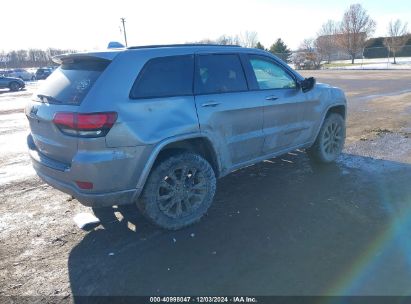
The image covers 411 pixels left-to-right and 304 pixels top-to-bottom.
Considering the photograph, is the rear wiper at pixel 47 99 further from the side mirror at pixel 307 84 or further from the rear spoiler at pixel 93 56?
the side mirror at pixel 307 84

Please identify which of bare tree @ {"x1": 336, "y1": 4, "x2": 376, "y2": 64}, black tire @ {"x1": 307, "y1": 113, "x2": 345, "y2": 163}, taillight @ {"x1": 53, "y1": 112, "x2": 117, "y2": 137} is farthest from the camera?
bare tree @ {"x1": 336, "y1": 4, "x2": 376, "y2": 64}

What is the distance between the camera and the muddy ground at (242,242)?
300 centimetres

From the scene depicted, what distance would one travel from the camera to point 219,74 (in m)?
4.17

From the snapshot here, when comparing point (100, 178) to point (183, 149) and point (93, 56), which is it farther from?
point (93, 56)

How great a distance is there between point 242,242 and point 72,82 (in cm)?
233

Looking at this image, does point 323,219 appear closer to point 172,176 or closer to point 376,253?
point 376,253

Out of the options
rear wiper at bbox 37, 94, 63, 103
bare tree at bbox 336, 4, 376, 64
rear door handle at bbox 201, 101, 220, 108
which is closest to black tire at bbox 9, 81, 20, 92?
rear wiper at bbox 37, 94, 63, 103

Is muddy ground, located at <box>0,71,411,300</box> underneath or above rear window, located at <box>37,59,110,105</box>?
underneath

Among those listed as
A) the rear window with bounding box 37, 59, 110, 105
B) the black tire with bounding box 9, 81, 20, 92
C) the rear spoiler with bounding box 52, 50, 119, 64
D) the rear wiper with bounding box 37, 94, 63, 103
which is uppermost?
the black tire with bounding box 9, 81, 20, 92

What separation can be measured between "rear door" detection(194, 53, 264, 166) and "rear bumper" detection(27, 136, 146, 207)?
963 millimetres

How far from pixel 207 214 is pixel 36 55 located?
98137 millimetres

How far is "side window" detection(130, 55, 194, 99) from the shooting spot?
138 inches

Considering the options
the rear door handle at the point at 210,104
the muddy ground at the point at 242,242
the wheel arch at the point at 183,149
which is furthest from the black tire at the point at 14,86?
the rear door handle at the point at 210,104

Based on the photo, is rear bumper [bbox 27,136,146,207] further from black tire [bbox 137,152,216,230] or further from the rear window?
the rear window
